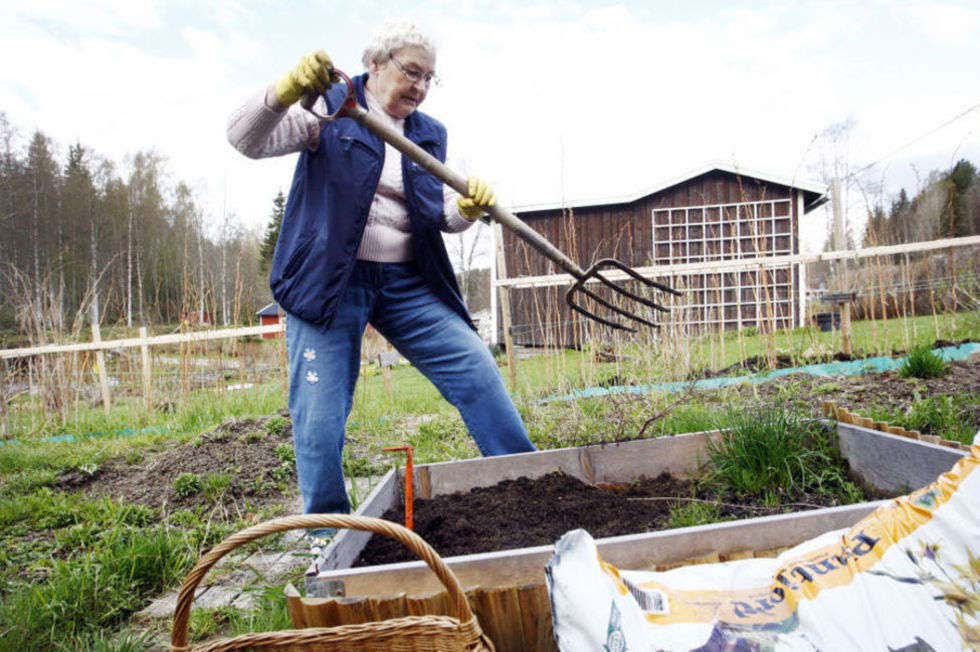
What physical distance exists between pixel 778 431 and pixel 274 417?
3761 millimetres

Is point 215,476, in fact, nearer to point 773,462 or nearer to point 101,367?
point 773,462

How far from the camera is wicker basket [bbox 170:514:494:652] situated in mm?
948

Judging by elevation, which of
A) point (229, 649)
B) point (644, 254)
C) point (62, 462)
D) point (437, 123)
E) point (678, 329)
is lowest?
point (62, 462)

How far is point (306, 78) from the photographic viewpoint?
1.50m

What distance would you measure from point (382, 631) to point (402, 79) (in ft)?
5.08

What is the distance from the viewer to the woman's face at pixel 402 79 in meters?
1.80

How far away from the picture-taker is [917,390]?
3348mm

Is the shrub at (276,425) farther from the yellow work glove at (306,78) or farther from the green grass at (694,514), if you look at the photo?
the green grass at (694,514)

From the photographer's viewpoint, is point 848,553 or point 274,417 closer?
point 848,553

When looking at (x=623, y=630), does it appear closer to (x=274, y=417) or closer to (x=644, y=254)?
(x=274, y=417)

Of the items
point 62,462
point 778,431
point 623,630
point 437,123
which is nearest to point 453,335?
point 437,123

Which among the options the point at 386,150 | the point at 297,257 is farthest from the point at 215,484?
the point at 386,150

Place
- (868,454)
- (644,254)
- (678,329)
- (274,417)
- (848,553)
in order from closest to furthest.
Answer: (848,553), (868,454), (274,417), (678,329), (644,254)

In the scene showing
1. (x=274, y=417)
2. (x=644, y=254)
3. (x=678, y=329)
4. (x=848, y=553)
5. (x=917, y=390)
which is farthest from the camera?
(x=644, y=254)
